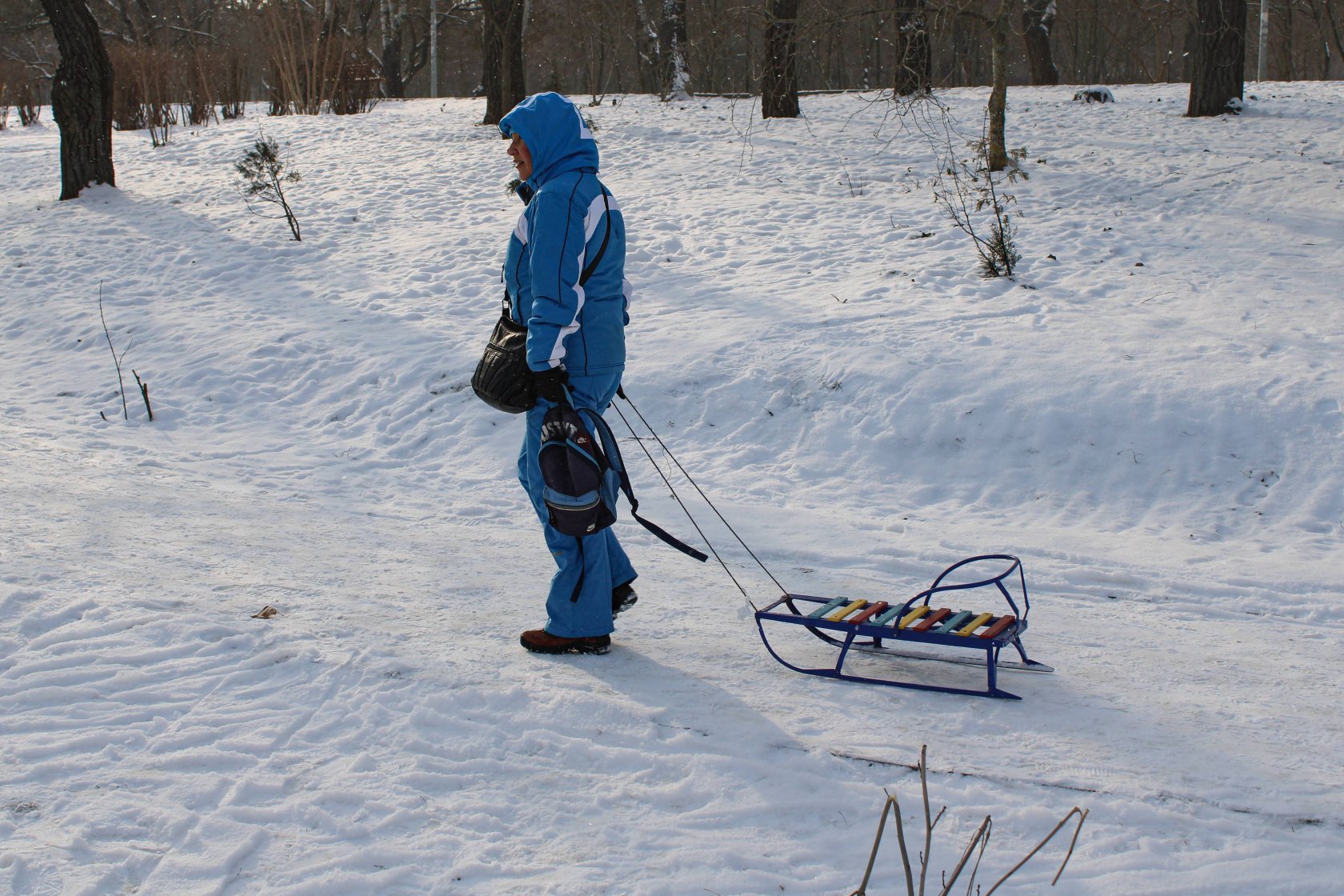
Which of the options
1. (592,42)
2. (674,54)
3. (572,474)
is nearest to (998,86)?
(674,54)

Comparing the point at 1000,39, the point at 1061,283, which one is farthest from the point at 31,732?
the point at 1000,39

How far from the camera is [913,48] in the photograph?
10.7 metres

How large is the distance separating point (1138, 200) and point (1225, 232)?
1.09 m

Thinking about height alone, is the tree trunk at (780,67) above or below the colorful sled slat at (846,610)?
above

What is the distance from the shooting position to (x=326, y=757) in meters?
3.10

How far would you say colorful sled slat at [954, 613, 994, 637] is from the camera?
11.5 ft

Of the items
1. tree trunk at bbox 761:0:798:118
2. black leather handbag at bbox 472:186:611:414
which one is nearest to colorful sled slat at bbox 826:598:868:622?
black leather handbag at bbox 472:186:611:414

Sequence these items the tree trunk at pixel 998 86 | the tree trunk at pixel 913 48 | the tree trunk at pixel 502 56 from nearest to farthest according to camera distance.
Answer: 1. the tree trunk at pixel 998 86
2. the tree trunk at pixel 913 48
3. the tree trunk at pixel 502 56

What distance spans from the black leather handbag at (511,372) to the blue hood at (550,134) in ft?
0.50

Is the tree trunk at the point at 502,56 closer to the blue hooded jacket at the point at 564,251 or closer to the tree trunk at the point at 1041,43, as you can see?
the tree trunk at the point at 1041,43

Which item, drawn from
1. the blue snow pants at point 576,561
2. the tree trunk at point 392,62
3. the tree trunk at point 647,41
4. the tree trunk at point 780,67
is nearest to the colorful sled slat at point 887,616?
the blue snow pants at point 576,561

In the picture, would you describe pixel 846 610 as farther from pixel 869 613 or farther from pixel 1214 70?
pixel 1214 70

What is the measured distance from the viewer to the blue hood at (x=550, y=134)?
3594 mm

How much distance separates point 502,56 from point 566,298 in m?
12.3
